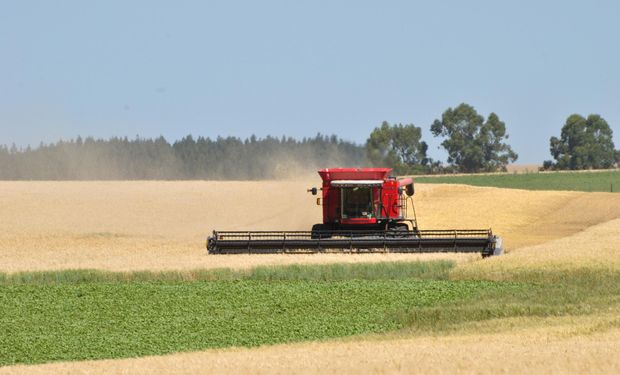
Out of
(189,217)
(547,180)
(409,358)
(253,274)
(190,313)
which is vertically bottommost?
(190,313)

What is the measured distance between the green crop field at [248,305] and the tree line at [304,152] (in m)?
82.3

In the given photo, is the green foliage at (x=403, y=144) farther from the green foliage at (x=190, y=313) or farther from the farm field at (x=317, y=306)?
the green foliage at (x=190, y=313)

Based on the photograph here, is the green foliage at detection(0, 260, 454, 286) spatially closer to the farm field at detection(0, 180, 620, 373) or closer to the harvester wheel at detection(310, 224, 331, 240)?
the farm field at detection(0, 180, 620, 373)

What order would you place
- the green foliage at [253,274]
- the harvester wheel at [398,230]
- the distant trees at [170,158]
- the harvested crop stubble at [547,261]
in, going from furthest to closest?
the distant trees at [170,158]
the harvester wheel at [398,230]
the green foliage at [253,274]
the harvested crop stubble at [547,261]

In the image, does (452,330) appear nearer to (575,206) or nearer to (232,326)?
(232,326)

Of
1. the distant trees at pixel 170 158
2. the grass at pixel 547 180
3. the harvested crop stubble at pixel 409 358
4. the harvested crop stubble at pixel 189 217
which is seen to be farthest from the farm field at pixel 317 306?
the distant trees at pixel 170 158

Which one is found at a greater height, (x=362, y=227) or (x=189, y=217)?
(x=362, y=227)

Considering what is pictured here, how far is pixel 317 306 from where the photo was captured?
25000mm

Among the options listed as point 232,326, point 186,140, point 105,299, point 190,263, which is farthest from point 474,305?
point 186,140

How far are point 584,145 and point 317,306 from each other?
110249 millimetres

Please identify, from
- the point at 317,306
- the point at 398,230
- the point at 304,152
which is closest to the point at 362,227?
the point at 398,230

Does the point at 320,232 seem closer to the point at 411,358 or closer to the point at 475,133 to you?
the point at 411,358

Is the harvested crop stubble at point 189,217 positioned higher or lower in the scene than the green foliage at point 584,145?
lower

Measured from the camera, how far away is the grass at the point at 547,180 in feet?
298
